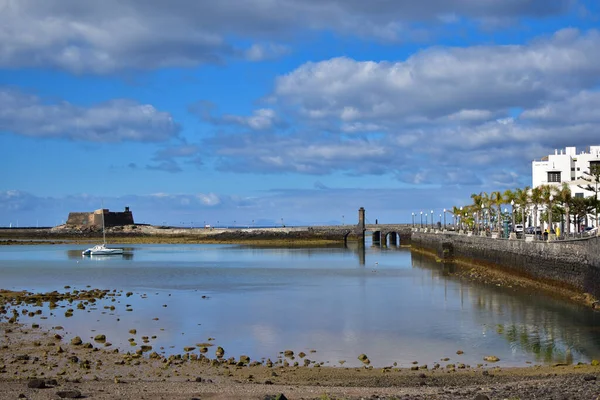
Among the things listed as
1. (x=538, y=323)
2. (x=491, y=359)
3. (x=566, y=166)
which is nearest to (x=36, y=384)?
(x=491, y=359)

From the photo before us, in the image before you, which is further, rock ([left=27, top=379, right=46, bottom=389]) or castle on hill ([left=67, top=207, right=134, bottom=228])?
castle on hill ([left=67, top=207, right=134, bottom=228])

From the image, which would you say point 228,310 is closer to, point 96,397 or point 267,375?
point 267,375

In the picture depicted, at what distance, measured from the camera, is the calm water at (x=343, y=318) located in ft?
85.0

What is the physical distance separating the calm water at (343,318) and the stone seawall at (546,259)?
210 centimetres

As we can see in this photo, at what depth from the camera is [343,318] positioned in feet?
113

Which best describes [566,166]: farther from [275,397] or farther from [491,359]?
[275,397]

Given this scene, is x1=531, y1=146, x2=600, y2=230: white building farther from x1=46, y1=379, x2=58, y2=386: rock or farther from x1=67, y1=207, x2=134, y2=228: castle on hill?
x1=67, y1=207, x2=134, y2=228: castle on hill

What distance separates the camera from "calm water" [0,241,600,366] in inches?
1021

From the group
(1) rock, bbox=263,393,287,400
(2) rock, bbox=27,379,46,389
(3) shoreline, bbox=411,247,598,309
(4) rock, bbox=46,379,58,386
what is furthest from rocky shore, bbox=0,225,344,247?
(1) rock, bbox=263,393,287,400

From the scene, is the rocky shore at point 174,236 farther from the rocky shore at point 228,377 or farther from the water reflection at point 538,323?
the rocky shore at point 228,377

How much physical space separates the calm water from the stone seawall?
6.88 ft

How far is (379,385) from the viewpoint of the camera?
1891 cm

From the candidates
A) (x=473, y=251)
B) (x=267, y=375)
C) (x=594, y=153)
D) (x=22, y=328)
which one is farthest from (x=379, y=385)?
(x=594, y=153)

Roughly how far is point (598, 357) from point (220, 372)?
12969 mm
